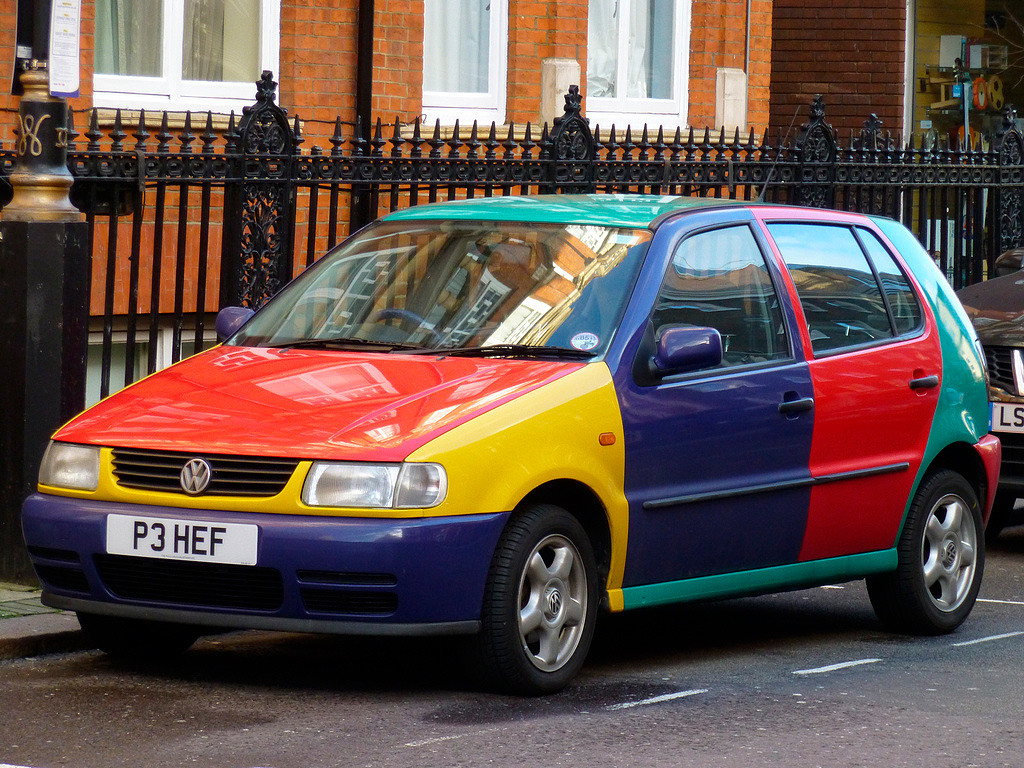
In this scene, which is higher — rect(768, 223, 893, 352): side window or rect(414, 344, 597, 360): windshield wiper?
rect(768, 223, 893, 352): side window

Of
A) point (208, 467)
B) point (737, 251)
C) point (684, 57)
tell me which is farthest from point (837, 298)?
point (684, 57)

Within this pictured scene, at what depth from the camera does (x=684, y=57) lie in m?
16.0

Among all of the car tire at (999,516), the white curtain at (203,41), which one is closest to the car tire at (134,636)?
the car tire at (999,516)

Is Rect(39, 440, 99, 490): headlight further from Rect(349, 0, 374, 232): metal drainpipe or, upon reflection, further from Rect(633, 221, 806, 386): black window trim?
Rect(349, 0, 374, 232): metal drainpipe

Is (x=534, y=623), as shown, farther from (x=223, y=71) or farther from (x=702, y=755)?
(x=223, y=71)

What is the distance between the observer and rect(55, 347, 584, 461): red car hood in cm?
602

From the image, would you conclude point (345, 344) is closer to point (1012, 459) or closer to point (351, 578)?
point (351, 578)

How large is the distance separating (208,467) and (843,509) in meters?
2.61

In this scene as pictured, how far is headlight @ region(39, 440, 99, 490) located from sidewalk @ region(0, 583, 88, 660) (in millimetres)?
797

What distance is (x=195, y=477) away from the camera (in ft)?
20.0

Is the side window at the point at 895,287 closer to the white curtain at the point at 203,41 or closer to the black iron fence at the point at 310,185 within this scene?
the black iron fence at the point at 310,185

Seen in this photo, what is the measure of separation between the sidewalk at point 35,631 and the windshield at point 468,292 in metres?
1.23

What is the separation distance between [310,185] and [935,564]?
3946mm

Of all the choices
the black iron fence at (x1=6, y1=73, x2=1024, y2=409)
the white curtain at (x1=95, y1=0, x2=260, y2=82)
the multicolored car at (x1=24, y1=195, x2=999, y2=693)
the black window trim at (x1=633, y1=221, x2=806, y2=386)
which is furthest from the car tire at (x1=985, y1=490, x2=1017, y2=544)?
the white curtain at (x1=95, y1=0, x2=260, y2=82)
